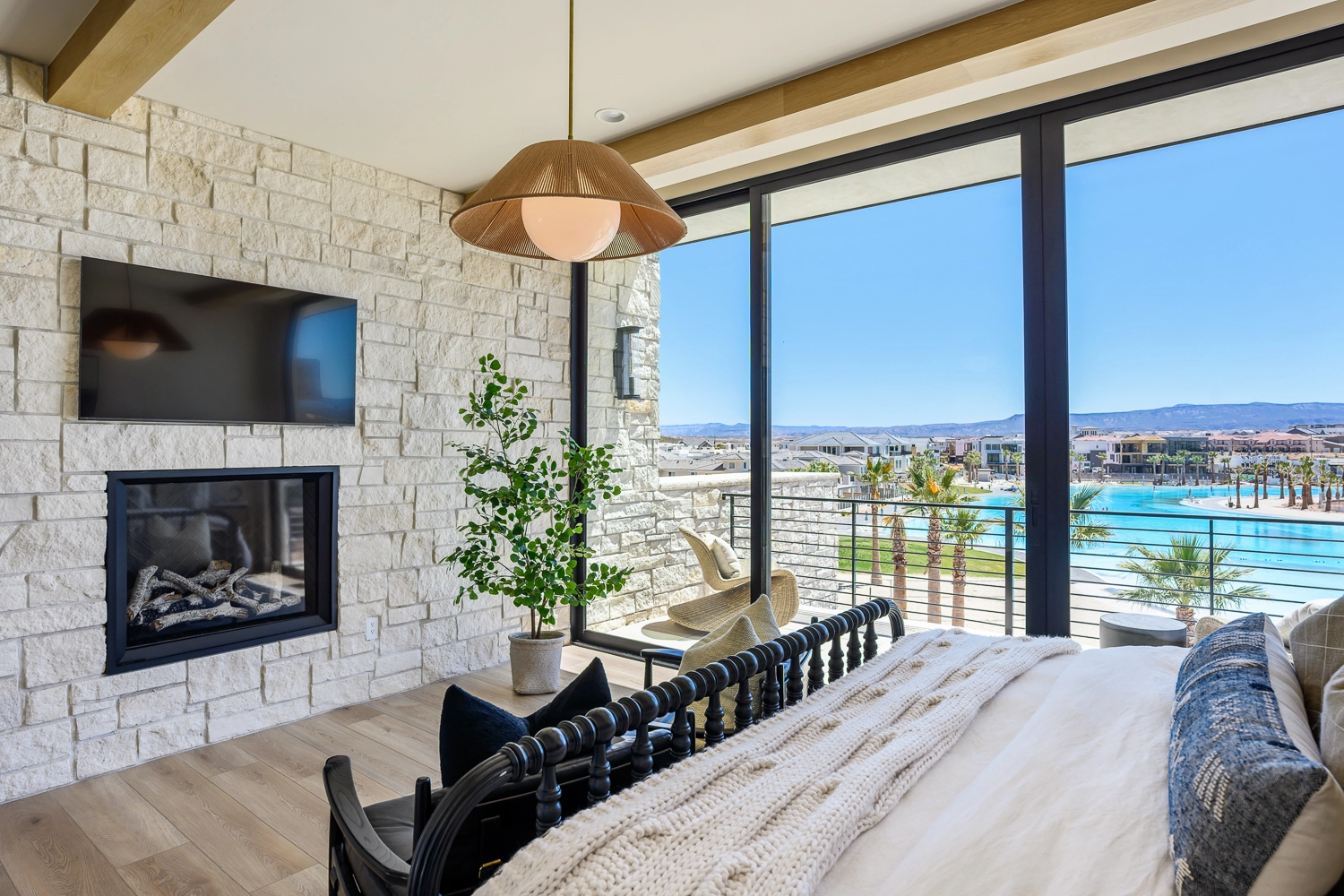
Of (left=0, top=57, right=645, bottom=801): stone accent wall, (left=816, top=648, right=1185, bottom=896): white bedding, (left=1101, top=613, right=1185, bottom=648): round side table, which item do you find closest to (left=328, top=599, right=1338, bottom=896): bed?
(left=816, top=648, right=1185, bottom=896): white bedding

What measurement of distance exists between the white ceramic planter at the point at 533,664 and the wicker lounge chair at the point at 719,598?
729mm

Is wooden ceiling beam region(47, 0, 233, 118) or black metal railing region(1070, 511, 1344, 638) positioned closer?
wooden ceiling beam region(47, 0, 233, 118)

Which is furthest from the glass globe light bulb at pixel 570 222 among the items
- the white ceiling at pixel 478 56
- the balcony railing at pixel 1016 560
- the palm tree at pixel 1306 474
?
the palm tree at pixel 1306 474

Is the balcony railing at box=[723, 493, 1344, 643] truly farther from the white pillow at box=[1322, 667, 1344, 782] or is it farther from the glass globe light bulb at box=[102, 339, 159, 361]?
the glass globe light bulb at box=[102, 339, 159, 361]

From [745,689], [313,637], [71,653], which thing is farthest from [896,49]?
[71,653]

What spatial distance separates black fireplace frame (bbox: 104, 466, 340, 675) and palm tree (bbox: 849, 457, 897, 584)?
2342 millimetres

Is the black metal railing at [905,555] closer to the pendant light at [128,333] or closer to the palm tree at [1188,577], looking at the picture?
the palm tree at [1188,577]

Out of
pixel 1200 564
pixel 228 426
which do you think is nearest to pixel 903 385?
pixel 1200 564

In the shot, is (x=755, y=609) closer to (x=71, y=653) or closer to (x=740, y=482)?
(x=740, y=482)

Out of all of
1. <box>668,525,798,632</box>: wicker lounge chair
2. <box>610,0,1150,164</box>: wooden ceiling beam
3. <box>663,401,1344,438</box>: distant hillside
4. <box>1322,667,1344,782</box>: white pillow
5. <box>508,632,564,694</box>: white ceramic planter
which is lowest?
<box>508,632,564,694</box>: white ceramic planter

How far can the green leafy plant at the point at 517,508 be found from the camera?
3549mm

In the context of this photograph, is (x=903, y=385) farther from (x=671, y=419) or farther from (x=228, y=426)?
(x=228, y=426)

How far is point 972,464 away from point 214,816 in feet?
9.54

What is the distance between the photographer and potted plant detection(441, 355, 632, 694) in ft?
11.6
